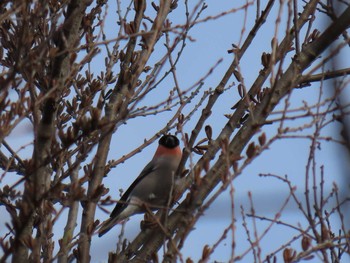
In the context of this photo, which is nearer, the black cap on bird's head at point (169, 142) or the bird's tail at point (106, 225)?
the bird's tail at point (106, 225)

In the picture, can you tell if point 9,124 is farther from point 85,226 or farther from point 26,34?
point 85,226

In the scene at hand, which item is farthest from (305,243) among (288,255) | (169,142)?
(169,142)

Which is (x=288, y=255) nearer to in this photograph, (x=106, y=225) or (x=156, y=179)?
(x=106, y=225)

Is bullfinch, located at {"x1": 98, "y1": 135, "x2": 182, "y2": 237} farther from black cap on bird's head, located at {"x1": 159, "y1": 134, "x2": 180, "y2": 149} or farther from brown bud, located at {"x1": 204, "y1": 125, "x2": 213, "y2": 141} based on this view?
brown bud, located at {"x1": 204, "y1": 125, "x2": 213, "y2": 141}

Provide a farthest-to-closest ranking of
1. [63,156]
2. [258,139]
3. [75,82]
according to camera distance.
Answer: [75,82] < [63,156] < [258,139]

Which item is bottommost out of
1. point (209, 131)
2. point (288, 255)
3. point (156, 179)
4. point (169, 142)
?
point (288, 255)

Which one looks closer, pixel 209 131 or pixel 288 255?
pixel 288 255

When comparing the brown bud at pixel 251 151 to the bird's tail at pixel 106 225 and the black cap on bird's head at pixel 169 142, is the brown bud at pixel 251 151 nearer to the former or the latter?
the bird's tail at pixel 106 225

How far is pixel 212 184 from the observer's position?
2879 millimetres

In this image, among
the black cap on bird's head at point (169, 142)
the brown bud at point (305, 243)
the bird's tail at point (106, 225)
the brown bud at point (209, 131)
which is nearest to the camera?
the brown bud at point (305, 243)

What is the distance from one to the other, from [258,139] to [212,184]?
0.38 metres

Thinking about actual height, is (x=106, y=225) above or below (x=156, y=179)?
below

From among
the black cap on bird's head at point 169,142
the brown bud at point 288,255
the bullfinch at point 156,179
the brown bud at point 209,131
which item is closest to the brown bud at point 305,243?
the brown bud at point 288,255

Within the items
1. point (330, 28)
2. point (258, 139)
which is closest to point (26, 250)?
point (258, 139)
